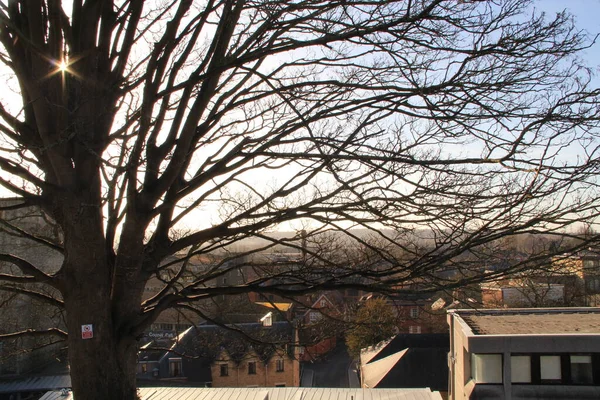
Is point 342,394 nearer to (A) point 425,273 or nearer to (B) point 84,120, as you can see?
(A) point 425,273

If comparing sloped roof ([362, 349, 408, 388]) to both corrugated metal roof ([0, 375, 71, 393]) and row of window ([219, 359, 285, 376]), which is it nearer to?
row of window ([219, 359, 285, 376])

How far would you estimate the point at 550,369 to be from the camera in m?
13.6

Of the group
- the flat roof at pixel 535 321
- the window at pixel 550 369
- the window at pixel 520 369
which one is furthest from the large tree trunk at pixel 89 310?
the window at pixel 550 369

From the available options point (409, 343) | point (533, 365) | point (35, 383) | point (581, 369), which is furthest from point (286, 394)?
point (409, 343)

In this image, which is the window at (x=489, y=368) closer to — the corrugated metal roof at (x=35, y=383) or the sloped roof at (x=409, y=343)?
the sloped roof at (x=409, y=343)

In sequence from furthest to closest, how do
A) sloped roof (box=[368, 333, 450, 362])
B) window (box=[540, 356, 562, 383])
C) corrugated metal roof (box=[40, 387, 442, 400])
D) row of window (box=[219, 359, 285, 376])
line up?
sloped roof (box=[368, 333, 450, 362])
row of window (box=[219, 359, 285, 376])
window (box=[540, 356, 562, 383])
corrugated metal roof (box=[40, 387, 442, 400])

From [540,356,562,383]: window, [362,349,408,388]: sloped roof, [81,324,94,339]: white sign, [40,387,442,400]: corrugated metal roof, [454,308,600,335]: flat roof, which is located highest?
[81,324,94,339]: white sign

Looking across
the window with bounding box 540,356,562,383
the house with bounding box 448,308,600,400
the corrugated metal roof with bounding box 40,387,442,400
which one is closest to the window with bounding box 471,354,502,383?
the house with bounding box 448,308,600,400

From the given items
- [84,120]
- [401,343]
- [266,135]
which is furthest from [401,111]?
[401,343]

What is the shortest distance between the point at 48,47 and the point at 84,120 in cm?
66

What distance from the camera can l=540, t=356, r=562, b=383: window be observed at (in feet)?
44.6

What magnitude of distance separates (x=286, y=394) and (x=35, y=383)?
792 inches

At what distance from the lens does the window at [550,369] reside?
13.6 m

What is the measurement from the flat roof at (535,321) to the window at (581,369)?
2.91ft
